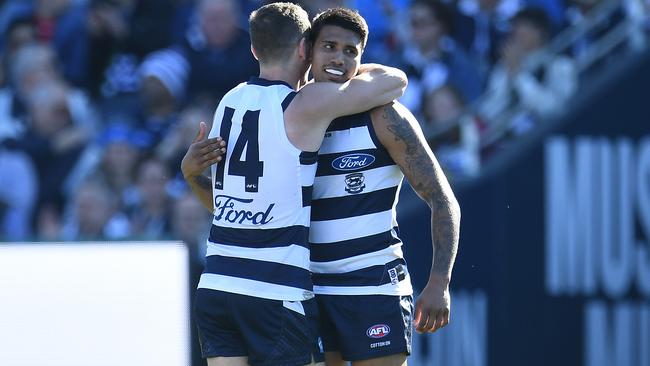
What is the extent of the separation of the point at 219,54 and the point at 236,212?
5.38 metres

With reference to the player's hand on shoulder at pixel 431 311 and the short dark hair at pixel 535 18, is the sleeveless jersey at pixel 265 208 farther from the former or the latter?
the short dark hair at pixel 535 18

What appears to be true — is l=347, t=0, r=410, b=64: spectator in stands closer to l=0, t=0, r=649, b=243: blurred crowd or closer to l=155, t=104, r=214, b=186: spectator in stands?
l=0, t=0, r=649, b=243: blurred crowd

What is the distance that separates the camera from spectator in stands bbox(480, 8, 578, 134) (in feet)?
27.9

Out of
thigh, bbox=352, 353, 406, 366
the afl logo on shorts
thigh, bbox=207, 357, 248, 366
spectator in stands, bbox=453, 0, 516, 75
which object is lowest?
thigh, bbox=352, 353, 406, 366

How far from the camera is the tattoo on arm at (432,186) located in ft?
15.4

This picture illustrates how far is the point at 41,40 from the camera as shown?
11.1m

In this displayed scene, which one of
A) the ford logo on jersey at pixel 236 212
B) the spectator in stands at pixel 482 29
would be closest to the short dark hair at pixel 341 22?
the ford logo on jersey at pixel 236 212

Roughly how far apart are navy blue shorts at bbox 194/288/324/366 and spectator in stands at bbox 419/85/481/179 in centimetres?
404

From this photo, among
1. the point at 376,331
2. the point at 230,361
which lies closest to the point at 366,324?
the point at 376,331

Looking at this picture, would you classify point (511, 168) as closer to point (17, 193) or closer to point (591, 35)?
point (591, 35)

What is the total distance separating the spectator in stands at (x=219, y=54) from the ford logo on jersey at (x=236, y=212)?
16.4 feet

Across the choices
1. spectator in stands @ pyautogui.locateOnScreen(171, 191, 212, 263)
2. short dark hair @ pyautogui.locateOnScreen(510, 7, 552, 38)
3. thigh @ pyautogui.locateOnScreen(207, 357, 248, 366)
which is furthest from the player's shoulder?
short dark hair @ pyautogui.locateOnScreen(510, 7, 552, 38)

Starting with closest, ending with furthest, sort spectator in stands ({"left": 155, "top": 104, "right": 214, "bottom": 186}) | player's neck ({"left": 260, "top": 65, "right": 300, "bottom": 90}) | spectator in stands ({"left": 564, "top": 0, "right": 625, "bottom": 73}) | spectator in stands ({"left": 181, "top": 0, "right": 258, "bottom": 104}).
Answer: player's neck ({"left": 260, "top": 65, "right": 300, "bottom": 90}), spectator in stands ({"left": 564, "top": 0, "right": 625, "bottom": 73}), spectator in stands ({"left": 155, "top": 104, "right": 214, "bottom": 186}), spectator in stands ({"left": 181, "top": 0, "right": 258, "bottom": 104})

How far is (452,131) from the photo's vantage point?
339 inches
